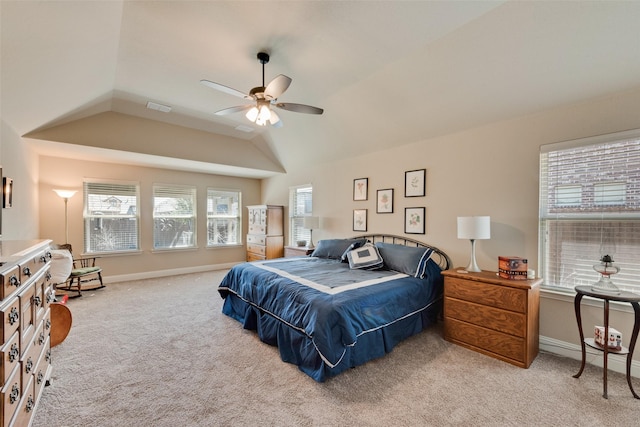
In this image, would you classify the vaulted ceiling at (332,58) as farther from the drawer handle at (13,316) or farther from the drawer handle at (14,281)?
the drawer handle at (13,316)

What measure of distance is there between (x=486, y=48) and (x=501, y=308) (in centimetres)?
239

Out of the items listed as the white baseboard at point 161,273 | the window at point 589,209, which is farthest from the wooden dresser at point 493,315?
the white baseboard at point 161,273

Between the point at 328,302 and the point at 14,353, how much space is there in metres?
1.85

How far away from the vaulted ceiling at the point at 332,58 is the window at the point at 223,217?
2.57m

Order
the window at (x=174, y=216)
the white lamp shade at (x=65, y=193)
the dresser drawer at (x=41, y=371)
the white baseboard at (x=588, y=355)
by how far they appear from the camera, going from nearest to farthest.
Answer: the dresser drawer at (x=41, y=371)
the white baseboard at (x=588, y=355)
the white lamp shade at (x=65, y=193)
the window at (x=174, y=216)

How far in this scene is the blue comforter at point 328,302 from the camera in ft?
7.02

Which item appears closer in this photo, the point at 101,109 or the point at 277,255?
the point at 101,109

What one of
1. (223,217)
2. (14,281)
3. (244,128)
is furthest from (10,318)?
(223,217)

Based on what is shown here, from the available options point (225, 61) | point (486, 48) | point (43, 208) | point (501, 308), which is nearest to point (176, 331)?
point (225, 61)

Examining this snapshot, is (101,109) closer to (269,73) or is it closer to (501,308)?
(269,73)

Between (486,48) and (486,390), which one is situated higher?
(486,48)

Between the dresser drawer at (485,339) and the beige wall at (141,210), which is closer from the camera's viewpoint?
the dresser drawer at (485,339)

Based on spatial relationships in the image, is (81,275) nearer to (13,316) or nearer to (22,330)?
(22,330)

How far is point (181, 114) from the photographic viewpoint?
4.57 m
